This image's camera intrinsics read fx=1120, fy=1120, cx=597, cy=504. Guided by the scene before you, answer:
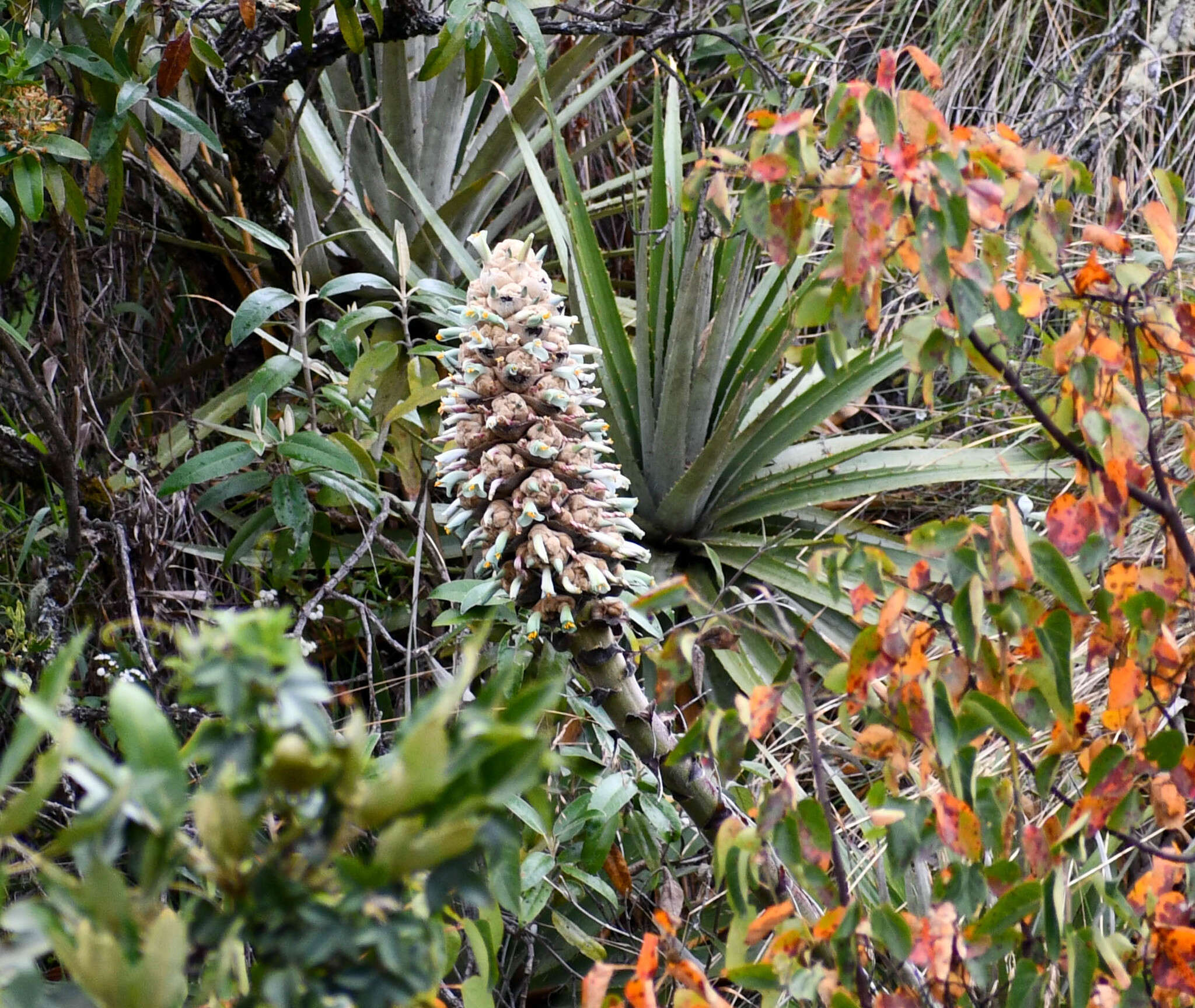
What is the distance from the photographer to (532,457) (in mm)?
984

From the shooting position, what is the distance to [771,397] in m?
2.14

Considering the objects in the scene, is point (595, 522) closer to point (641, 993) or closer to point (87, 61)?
point (641, 993)

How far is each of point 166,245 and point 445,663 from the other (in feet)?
3.61

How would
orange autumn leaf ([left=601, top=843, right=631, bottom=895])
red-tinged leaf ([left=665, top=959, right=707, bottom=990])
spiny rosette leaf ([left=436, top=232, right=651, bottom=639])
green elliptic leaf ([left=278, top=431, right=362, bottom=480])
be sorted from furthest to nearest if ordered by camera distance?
green elliptic leaf ([left=278, top=431, right=362, bottom=480])
orange autumn leaf ([left=601, top=843, right=631, bottom=895])
spiny rosette leaf ([left=436, top=232, right=651, bottom=639])
red-tinged leaf ([left=665, top=959, right=707, bottom=990])

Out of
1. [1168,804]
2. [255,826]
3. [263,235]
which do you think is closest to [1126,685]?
[1168,804]

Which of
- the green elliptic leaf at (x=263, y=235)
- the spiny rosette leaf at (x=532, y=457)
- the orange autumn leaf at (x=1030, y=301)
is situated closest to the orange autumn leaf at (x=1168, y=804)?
the orange autumn leaf at (x=1030, y=301)

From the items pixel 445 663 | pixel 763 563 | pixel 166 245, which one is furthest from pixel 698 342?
pixel 166 245

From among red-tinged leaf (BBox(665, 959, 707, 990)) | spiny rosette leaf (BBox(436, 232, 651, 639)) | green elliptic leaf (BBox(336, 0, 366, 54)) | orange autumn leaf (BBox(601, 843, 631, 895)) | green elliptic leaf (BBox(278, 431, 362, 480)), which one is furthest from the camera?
green elliptic leaf (BBox(336, 0, 366, 54))

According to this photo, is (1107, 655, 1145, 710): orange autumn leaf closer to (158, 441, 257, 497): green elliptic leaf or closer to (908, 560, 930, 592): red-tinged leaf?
(908, 560, 930, 592): red-tinged leaf

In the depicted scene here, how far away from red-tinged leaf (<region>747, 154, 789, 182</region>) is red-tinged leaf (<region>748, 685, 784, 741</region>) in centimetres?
31

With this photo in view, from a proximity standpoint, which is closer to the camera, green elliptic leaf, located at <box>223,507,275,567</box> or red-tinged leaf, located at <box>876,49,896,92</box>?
red-tinged leaf, located at <box>876,49,896,92</box>

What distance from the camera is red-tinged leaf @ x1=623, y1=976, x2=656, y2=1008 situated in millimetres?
627

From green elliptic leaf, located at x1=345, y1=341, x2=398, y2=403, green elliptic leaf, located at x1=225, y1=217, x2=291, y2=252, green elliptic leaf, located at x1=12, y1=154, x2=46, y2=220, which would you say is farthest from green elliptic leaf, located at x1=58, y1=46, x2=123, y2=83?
green elliptic leaf, located at x1=345, y1=341, x2=398, y2=403

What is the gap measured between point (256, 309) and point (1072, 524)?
1.05 meters
